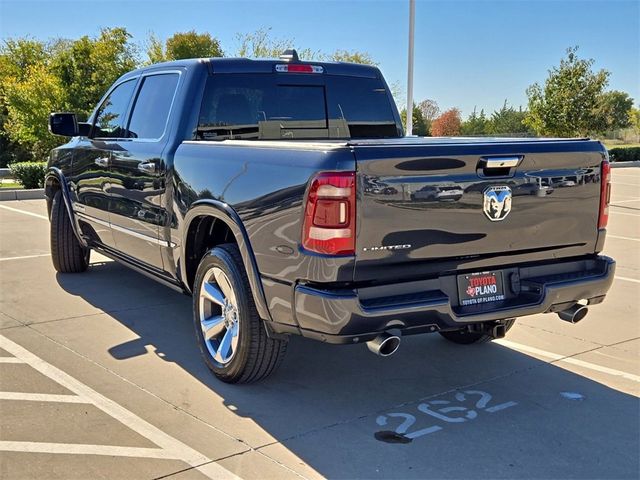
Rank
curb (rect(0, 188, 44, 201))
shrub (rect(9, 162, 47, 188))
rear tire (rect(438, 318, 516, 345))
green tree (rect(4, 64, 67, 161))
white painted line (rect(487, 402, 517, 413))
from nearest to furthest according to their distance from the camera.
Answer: white painted line (rect(487, 402, 517, 413))
rear tire (rect(438, 318, 516, 345))
curb (rect(0, 188, 44, 201))
shrub (rect(9, 162, 47, 188))
green tree (rect(4, 64, 67, 161))

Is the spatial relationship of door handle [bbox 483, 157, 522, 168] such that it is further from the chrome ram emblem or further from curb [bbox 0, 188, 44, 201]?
curb [bbox 0, 188, 44, 201]

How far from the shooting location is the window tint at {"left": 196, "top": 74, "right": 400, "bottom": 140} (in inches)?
196

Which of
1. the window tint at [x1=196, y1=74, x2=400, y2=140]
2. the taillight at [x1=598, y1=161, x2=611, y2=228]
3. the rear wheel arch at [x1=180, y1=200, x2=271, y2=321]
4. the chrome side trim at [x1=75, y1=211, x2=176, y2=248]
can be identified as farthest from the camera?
the window tint at [x1=196, y1=74, x2=400, y2=140]

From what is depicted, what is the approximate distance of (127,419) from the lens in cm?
379

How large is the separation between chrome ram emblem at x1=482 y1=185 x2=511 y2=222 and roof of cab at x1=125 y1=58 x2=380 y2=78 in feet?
7.49

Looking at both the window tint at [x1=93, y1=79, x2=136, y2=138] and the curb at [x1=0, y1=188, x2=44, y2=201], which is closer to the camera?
the window tint at [x1=93, y1=79, x2=136, y2=138]

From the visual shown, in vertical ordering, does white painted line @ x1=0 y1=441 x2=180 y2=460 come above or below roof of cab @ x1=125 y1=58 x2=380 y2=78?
below

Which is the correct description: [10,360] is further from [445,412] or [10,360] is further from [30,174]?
[30,174]

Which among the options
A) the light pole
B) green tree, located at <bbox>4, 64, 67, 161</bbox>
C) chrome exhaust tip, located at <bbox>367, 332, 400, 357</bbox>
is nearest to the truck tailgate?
chrome exhaust tip, located at <bbox>367, 332, 400, 357</bbox>

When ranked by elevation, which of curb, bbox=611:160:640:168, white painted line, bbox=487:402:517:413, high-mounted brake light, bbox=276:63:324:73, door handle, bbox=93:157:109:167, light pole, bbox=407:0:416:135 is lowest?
curb, bbox=611:160:640:168

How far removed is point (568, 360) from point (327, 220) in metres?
2.51

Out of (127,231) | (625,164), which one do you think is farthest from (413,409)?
(625,164)

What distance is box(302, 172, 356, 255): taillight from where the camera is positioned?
3.29 m

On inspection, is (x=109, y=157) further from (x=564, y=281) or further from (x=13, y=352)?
(x=564, y=281)
